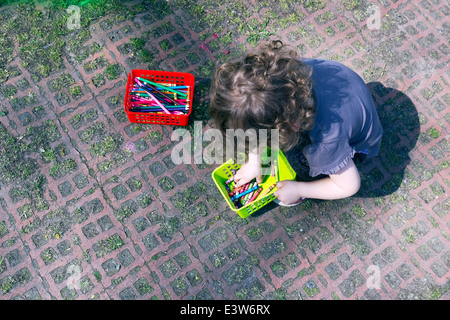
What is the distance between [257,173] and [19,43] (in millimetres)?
2603

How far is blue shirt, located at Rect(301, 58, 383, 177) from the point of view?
2.24 m

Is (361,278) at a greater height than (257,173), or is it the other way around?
(257,173)

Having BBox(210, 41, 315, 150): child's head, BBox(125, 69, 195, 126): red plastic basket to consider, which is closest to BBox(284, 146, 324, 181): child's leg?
BBox(125, 69, 195, 126): red plastic basket

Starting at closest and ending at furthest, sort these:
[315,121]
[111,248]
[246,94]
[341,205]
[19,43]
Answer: [246,94]
[315,121]
[111,248]
[341,205]
[19,43]

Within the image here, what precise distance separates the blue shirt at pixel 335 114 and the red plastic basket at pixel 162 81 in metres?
1.20

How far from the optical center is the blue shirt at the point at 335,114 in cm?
224

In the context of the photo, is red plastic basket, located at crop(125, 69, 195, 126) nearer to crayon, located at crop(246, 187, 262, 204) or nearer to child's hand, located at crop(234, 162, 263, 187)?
child's hand, located at crop(234, 162, 263, 187)

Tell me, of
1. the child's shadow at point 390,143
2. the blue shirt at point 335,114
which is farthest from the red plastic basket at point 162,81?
the child's shadow at point 390,143

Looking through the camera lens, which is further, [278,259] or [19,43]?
[19,43]

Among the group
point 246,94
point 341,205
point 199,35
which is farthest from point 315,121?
point 199,35

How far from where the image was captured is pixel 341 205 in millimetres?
3338

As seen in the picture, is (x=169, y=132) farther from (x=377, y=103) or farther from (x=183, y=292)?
(x=377, y=103)

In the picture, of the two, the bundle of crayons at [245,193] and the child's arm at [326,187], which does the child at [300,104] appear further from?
the bundle of crayons at [245,193]

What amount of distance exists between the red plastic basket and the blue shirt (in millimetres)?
1202
